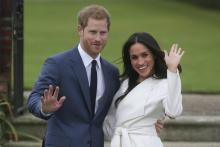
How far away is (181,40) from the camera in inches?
468

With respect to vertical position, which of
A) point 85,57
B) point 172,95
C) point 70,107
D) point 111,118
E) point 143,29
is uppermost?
point 85,57

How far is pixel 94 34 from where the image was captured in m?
3.78

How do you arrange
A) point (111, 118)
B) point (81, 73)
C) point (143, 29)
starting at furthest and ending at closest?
point (143, 29) → point (111, 118) → point (81, 73)

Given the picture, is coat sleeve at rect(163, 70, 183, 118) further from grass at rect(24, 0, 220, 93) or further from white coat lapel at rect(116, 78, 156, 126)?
grass at rect(24, 0, 220, 93)

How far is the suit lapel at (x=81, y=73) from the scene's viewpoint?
3846 mm

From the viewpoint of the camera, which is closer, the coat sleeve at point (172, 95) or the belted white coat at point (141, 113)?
the coat sleeve at point (172, 95)

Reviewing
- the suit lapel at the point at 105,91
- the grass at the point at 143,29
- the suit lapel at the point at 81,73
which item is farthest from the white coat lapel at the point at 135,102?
the grass at the point at 143,29

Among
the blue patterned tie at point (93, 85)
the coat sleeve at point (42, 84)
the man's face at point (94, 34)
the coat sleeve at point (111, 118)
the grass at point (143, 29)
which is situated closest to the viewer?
the coat sleeve at point (42, 84)

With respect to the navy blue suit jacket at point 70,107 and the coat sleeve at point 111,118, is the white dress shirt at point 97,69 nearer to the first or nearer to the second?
the navy blue suit jacket at point 70,107

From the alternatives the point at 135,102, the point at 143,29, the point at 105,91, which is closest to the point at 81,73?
the point at 105,91

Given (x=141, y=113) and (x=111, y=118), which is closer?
(x=141, y=113)

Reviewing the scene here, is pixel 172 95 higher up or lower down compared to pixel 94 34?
lower down

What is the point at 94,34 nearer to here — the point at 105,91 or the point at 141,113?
the point at 105,91

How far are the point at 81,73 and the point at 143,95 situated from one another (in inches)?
15.0
